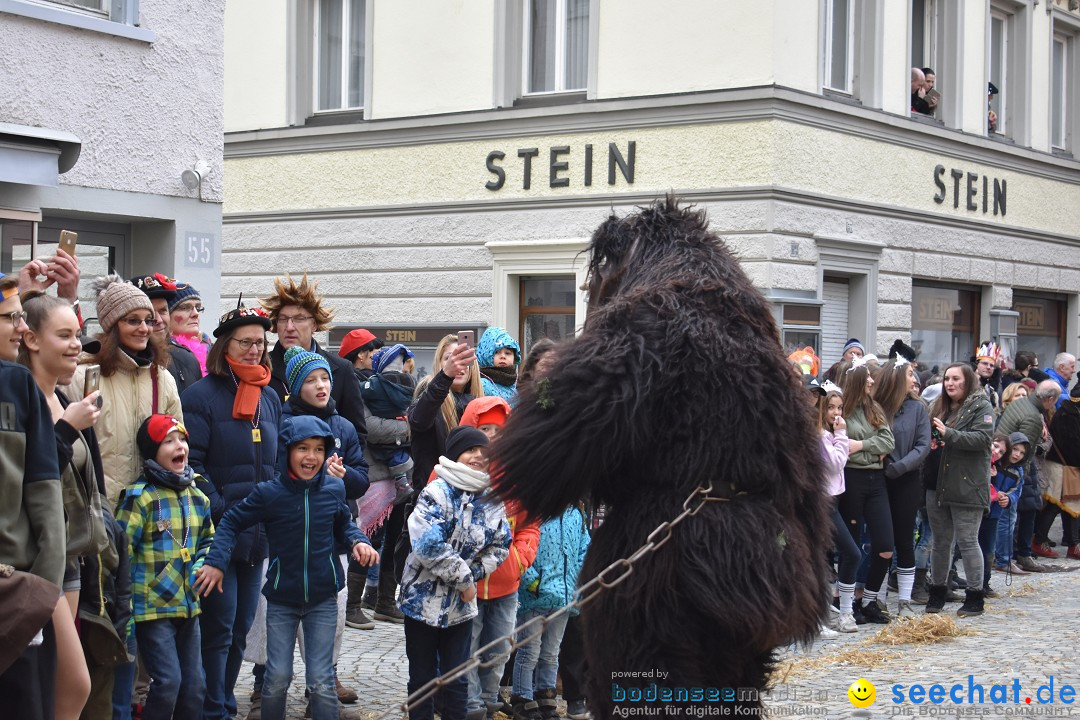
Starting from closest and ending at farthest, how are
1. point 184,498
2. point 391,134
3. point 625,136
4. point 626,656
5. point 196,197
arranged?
point 626,656 < point 184,498 < point 196,197 < point 625,136 < point 391,134

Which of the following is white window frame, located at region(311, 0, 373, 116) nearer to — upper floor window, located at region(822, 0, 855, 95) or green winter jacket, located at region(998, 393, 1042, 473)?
upper floor window, located at region(822, 0, 855, 95)

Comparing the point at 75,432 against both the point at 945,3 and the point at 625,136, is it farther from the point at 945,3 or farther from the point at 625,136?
the point at 945,3

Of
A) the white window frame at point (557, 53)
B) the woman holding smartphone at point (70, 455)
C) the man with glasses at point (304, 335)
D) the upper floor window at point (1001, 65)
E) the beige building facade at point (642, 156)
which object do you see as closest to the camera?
the woman holding smartphone at point (70, 455)

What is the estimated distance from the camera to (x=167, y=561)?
588 centimetres

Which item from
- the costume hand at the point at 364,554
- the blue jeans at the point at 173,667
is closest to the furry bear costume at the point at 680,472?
the costume hand at the point at 364,554

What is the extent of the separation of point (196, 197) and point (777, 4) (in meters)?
8.25

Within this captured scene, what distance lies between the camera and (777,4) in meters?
15.4

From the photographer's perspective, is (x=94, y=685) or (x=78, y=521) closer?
(x=78, y=521)

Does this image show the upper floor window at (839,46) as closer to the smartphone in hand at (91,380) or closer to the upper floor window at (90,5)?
the upper floor window at (90,5)

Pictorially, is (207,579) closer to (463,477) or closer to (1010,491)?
(463,477)

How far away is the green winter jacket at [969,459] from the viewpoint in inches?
415

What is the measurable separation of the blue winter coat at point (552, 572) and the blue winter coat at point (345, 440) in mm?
1057

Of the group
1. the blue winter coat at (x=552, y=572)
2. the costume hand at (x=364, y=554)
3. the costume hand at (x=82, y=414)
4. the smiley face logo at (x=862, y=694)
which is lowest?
the smiley face logo at (x=862, y=694)

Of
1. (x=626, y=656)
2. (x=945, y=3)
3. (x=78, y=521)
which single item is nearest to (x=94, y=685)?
(x=78, y=521)
